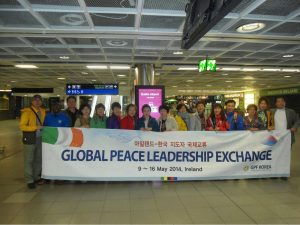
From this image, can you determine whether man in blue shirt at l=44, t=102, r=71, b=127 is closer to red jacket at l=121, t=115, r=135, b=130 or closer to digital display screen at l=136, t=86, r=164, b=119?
red jacket at l=121, t=115, r=135, b=130

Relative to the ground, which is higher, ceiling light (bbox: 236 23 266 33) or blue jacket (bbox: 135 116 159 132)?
ceiling light (bbox: 236 23 266 33)

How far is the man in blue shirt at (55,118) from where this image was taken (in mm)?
5520

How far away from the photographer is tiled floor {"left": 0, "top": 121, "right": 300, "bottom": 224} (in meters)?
3.79

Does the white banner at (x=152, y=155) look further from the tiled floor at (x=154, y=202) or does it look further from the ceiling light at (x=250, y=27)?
the ceiling light at (x=250, y=27)

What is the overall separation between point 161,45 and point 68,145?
3.87 meters

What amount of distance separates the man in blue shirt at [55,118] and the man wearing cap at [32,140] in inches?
6.3

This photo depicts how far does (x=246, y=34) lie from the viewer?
264 inches

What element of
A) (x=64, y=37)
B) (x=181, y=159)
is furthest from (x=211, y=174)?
(x=64, y=37)

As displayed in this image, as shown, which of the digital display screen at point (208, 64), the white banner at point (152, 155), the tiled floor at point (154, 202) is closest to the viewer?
the tiled floor at point (154, 202)

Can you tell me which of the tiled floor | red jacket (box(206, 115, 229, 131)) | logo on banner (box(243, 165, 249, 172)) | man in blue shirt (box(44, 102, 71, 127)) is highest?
man in blue shirt (box(44, 102, 71, 127))

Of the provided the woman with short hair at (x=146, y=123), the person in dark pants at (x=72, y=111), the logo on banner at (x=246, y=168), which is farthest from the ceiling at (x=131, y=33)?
the logo on banner at (x=246, y=168)

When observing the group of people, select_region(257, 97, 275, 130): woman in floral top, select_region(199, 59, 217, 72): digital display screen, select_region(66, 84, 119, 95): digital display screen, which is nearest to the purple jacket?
the group of people

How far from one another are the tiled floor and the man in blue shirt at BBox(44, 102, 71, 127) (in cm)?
111

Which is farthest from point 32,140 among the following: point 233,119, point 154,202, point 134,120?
point 233,119
